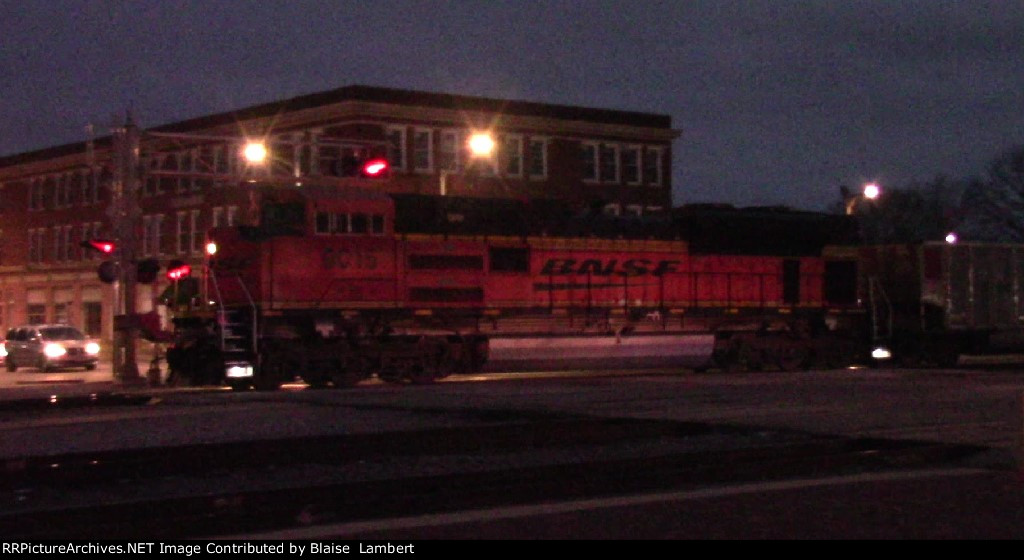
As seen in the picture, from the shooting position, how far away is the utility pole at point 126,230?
27.8m

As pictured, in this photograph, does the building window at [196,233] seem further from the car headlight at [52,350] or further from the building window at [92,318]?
the car headlight at [52,350]

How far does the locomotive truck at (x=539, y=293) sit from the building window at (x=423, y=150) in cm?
2992

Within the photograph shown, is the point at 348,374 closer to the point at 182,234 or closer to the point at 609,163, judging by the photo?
the point at 609,163

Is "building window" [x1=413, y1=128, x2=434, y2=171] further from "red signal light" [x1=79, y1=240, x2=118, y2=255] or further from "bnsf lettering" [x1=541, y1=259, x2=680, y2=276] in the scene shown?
"bnsf lettering" [x1=541, y1=259, x2=680, y2=276]

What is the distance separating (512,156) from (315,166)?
10971 millimetres

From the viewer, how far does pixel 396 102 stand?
5794 cm

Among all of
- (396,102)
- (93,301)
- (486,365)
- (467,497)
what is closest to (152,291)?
(93,301)

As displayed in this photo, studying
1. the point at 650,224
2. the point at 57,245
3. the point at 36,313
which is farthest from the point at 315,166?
the point at 650,224

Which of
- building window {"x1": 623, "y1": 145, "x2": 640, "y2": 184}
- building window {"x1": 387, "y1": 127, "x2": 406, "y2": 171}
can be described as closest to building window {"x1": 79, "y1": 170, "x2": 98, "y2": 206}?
building window {"x1": 387, "y1": 127, "x2": 406, "y2": 171}

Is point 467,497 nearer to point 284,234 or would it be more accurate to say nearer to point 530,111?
point 284,234

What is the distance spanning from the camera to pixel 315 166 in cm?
5447

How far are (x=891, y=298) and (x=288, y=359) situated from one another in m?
16.4

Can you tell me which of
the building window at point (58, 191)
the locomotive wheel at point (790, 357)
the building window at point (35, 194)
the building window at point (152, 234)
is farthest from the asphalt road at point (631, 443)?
the building window at point (35, 194)

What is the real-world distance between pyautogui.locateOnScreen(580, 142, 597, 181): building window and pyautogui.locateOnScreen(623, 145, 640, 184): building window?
1796 mm
